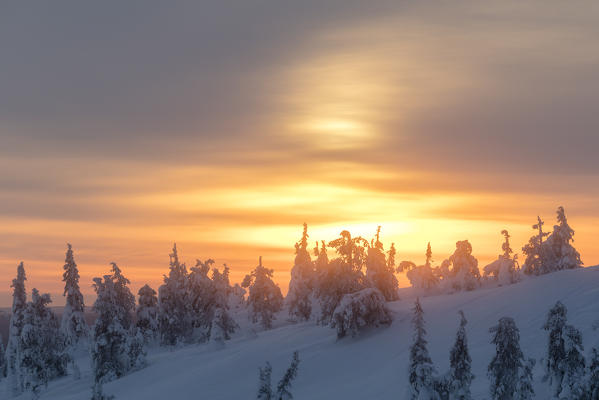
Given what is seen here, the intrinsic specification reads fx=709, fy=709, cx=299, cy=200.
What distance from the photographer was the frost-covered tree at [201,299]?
3615 inches

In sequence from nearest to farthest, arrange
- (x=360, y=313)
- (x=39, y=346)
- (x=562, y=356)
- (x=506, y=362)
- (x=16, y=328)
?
(x=562, y=356), (x=506, y=362), (x=360, y=313), (x=39, y=346), (x=16, y=328)

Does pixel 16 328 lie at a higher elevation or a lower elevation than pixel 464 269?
lower

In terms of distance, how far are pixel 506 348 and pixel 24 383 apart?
53750mm

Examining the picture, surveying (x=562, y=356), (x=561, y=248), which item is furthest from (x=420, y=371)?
(x=561, y=248)

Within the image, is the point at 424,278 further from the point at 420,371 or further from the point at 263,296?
the point at 420,371

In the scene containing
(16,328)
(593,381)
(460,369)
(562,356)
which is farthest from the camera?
(16,328)

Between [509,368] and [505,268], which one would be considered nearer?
[509,368]

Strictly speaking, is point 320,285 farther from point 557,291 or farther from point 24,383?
point 24,383

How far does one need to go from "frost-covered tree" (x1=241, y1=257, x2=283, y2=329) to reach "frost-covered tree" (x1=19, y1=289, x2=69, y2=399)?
2608 cm

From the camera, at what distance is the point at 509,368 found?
106 ft

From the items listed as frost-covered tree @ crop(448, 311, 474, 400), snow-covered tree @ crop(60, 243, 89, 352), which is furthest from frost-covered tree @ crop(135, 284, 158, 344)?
frost-covered tree @ crop(448, 311, 474, 400)

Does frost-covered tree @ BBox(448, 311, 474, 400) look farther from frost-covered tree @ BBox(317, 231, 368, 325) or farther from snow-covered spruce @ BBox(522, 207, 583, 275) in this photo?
snow-covered spruce @ BBox(522, 207, 583, 275)

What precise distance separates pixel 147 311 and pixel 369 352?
3959 centimetres

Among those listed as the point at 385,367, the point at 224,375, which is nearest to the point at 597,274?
the point at 385,367
